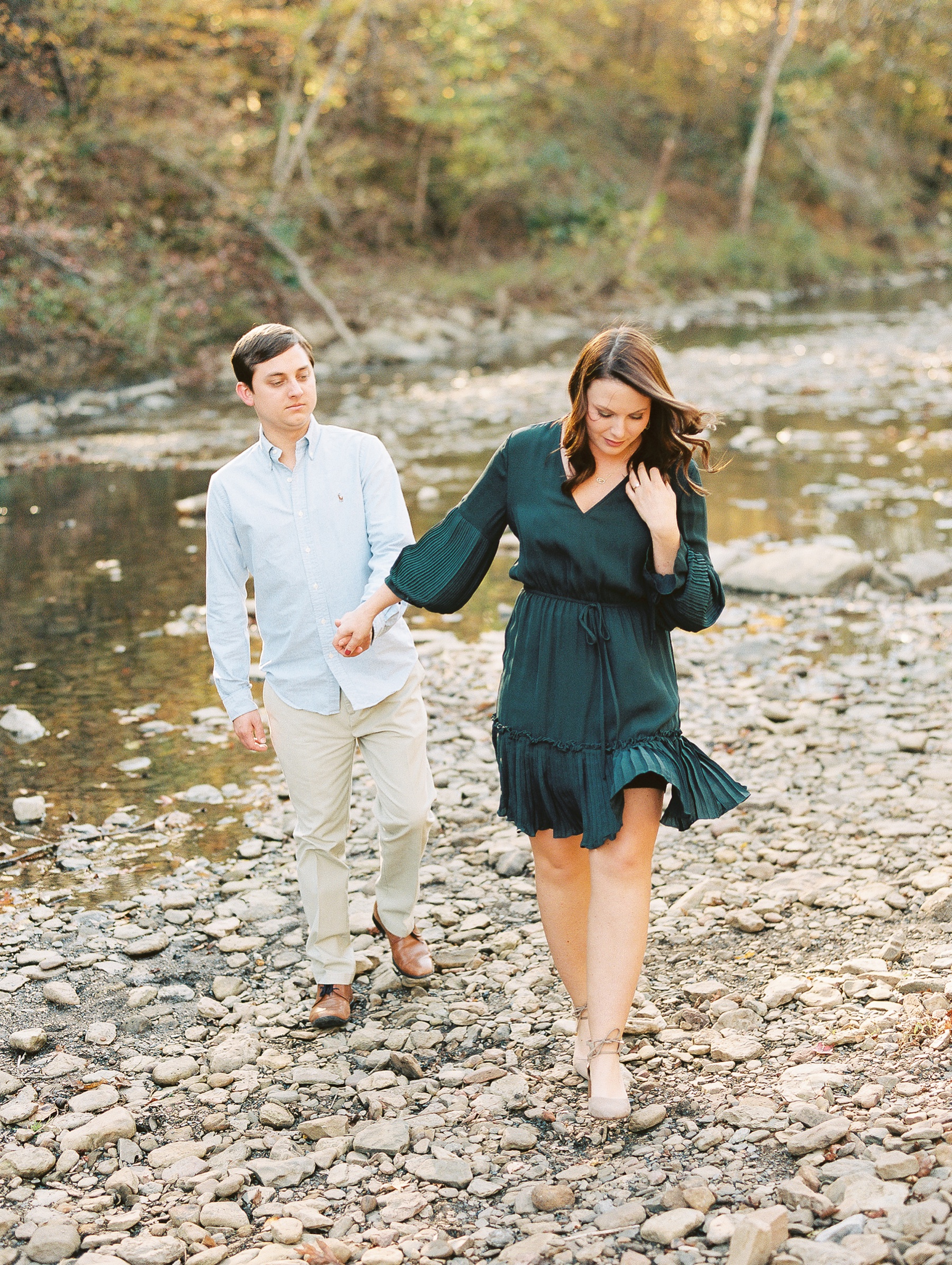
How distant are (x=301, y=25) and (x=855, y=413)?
41.9 feet

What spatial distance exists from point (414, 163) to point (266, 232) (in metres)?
6.70

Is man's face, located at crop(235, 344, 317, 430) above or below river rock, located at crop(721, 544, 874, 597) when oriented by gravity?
above

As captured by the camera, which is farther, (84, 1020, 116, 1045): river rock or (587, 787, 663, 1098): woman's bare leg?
(84, 1020, 116, 1045): river rock

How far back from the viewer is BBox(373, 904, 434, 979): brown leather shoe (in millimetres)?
4016

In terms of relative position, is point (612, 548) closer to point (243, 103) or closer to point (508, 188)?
point (243, 103)

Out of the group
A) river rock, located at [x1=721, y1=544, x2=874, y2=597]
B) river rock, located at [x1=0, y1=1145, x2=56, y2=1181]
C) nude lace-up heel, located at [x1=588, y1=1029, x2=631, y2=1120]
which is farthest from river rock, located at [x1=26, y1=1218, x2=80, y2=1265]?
river rock, located at [x1=721, y1=544, x2=874, y2=597]

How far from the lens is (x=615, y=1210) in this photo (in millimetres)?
2771

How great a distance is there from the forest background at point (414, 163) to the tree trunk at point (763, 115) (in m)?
0.09

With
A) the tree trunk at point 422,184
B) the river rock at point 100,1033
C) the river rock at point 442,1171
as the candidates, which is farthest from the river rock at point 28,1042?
the tree trunk at point 422,184

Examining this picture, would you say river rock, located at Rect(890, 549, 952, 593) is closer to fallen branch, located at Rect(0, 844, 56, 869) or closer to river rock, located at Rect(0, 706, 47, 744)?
river rock, located at Rect(0, 706, 47, 744)

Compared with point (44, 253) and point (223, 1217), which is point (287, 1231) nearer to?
point (223, 1217)

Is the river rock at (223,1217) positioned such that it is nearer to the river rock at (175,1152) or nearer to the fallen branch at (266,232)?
the river rock at (175,1152)

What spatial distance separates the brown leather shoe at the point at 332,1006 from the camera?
3781 millimetres

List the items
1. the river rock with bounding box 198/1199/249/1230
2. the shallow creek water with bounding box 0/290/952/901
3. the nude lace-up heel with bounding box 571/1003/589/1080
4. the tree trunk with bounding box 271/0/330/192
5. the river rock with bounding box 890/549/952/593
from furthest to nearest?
the tree trunk with bounding box 271/0/330/192 → the river rock with bounding box 890/549/952/593 → the shallow creek water with bounding box 0/290/952/901 → the nude lace-up heel with bounding box 571/1003/589/1080 → the river rock with bounding box 198/1199/249/1230
